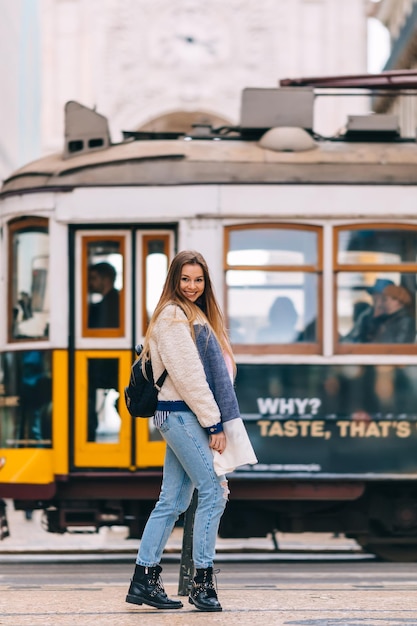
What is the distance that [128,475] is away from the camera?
38.7 ft

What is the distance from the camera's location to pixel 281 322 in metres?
12.0

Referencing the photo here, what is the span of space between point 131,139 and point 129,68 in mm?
45247

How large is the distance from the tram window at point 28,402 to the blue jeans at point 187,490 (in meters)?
4.57

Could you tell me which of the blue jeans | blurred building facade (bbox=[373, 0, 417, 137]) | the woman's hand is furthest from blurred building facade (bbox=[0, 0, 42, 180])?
the woman's hand

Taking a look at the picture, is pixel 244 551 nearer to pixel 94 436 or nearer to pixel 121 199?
pixel 94 436

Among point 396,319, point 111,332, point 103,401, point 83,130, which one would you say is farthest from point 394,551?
point 83,130

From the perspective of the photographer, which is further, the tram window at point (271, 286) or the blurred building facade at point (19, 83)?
the blurred building facade at point (19, 83)

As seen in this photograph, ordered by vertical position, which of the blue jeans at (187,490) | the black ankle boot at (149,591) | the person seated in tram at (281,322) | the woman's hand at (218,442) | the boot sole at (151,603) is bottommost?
the boot sole at (151,603)

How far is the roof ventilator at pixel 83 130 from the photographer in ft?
41.5

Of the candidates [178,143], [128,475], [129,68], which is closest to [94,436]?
[128,475]

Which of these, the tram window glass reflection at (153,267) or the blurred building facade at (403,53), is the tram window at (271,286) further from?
the blurred building facade at (403,53)

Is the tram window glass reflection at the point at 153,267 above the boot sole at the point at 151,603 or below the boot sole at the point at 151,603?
above

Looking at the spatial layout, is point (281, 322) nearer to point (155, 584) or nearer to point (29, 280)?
point (29, 280)

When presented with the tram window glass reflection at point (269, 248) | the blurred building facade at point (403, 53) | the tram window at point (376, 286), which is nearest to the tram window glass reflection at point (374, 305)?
the tram window at point (376, 286)
